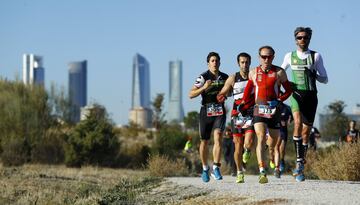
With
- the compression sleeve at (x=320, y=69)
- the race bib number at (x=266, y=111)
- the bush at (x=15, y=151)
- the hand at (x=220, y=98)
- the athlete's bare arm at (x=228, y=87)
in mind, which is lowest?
the bush at (x=15, y=151)

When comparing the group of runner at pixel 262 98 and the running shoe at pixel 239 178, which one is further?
the running shoe at pixel 239 178

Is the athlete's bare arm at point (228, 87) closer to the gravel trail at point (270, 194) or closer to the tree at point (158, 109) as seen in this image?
the gravel trail at point (270, 194)

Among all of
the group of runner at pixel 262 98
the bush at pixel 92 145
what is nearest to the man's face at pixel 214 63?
the group of runner at pixel 262 98

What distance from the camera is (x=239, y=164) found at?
13078 mm

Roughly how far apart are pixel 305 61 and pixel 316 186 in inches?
93.5

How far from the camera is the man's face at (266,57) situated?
458 inches

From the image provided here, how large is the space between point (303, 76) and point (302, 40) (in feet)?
2.03

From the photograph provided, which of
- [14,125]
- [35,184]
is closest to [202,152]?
[35,184]

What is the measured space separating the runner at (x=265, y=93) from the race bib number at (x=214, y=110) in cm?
109

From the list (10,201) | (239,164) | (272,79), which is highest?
(272,79)

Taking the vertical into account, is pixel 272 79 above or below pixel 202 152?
above

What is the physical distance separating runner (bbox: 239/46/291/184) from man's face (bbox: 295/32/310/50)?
71 cm

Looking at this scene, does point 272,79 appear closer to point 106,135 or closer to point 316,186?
point 316,186

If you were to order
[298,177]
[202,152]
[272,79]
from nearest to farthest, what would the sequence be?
[272,79]
[298,177]
[202,152]
